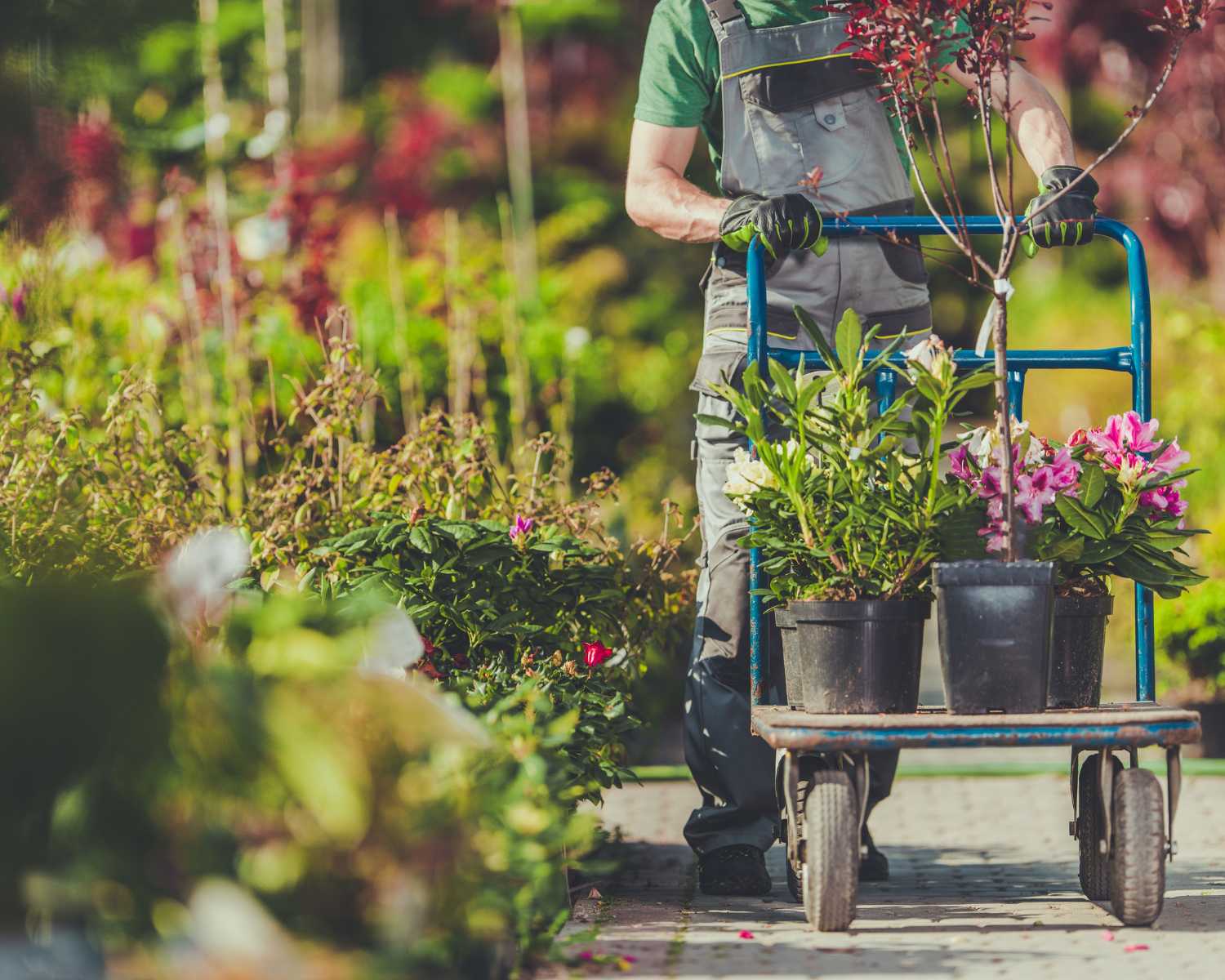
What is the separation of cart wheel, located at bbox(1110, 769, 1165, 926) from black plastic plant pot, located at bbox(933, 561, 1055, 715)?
0.78ft

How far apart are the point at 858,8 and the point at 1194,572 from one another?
1.29 metres

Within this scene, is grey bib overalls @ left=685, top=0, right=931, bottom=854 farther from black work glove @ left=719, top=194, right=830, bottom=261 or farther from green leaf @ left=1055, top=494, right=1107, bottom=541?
green leaf @ left=1055, top=494, right=1107, bottom=541

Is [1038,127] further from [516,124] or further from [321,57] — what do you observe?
[321,57]

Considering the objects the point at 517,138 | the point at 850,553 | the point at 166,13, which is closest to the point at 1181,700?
the point at 850,553

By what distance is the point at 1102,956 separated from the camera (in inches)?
124

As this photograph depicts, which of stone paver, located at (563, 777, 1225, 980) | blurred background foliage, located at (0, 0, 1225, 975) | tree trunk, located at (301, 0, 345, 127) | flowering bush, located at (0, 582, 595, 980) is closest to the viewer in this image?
flowering bush, located at (0, 582, 595, 980)

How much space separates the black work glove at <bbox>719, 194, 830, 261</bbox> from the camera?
146 inches

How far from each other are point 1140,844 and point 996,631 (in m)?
0.48

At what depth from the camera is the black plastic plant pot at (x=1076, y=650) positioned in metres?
3.52

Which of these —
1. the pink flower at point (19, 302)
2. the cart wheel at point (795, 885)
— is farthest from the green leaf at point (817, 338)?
the pink flower at point (19, 302)

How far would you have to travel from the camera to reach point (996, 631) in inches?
129

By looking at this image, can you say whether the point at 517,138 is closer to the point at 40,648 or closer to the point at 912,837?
the point at 912,837

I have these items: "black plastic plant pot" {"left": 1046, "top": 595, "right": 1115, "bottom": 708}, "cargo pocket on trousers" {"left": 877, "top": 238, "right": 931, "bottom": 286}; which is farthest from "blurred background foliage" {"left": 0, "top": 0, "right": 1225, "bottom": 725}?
"black plastic plant pot" {"left": 1046, "top": 595, "right": 1115, "bottom": 708}

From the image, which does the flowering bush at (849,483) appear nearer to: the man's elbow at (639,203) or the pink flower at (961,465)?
the pink flower at (961,465)
